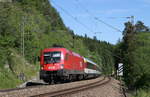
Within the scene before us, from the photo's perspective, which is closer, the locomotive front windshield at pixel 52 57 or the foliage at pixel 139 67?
the locomotive front windshield at pixel 52 57

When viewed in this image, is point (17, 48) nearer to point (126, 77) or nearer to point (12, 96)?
point (126, 77)

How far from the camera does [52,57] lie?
28.8 metres

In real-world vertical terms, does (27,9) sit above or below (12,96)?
above

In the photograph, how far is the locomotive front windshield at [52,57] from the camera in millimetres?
28562

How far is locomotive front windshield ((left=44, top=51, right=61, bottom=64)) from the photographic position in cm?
2856

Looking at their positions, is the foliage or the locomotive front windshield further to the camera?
the foliage

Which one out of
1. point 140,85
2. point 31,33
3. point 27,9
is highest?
point 27,9

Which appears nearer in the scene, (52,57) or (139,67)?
(52,57)

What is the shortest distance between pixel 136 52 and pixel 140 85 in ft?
19.8

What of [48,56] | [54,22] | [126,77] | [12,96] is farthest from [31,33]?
[54,22]

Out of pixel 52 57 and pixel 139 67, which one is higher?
pixel 52 57

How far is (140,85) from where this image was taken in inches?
1565

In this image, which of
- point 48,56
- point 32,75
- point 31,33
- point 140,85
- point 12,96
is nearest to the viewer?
point 12,96

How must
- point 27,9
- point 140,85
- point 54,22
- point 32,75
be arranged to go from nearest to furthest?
1. point 140,85
2. point 32,75
3. point 27,9
4. point 54,22
